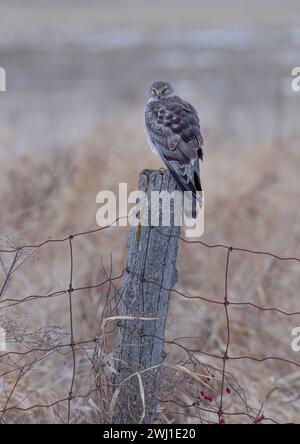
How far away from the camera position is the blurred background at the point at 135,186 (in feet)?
21.1

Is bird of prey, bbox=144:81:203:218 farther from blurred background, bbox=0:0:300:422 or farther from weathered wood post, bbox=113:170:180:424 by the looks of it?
blurred background, bbox=0:0:300:422

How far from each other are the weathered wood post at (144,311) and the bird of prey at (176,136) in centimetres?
79

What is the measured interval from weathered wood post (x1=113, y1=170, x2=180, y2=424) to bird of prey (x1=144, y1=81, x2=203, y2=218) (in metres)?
0.79

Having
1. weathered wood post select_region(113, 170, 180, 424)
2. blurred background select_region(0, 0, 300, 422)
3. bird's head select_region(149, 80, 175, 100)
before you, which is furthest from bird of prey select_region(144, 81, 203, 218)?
blurred background select_region(0, 0, 300, 422)

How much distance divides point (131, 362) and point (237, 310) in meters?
2.59

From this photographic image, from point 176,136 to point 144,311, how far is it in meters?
1.53

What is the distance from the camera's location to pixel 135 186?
839cm

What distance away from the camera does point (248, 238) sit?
7906 millimetres

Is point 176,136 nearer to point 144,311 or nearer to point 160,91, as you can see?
point 160,91

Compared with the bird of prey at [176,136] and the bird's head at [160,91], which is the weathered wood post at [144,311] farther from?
the bird's head at [160,91]

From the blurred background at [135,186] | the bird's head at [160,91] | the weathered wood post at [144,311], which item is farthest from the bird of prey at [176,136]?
the blurred background at [135,186]

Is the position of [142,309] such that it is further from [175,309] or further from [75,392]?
[175,309]

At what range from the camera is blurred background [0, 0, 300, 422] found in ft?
21.1

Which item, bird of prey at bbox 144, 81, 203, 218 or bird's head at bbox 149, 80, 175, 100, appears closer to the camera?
bird of prey at bbox 144, 81, 203, 218
